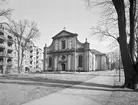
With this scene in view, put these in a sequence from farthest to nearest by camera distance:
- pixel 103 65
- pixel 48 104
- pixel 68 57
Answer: pixel 103 65 < pixel 68 57 < pixel 48 104

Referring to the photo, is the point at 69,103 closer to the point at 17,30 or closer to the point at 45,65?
the point at 17,30

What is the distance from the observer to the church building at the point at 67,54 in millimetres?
44969

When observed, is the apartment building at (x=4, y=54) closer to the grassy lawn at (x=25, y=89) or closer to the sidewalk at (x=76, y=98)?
the grassy lawn at (x=25, y=89)

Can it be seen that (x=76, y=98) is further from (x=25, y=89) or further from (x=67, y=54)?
(x=67, y=54)

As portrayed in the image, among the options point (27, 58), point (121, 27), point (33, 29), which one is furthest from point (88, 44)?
point (121, 27)

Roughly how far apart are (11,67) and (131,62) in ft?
134

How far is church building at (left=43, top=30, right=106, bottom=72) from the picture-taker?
44969 mm

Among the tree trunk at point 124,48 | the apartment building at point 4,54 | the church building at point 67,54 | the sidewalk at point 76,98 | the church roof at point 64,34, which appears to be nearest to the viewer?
the sidewalk at point 76,98

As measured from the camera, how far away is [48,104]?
579cm

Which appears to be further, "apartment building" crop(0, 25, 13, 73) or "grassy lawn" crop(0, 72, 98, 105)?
"apartment building" crop(0, 25, 13, 73)

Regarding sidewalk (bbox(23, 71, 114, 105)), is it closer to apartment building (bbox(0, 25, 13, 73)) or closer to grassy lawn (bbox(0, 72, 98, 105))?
grassy lawn (bbox(0, 72, 98, 105))

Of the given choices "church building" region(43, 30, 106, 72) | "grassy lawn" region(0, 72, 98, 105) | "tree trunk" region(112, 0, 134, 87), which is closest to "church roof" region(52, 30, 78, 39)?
"church building" region(43, 30, 106, 72)

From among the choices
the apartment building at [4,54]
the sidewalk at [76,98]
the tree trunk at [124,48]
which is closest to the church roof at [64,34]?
the apartment building at [4,54]

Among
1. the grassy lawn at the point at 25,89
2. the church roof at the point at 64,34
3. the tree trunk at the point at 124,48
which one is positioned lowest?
the grassy lawn at the point at 25,89
